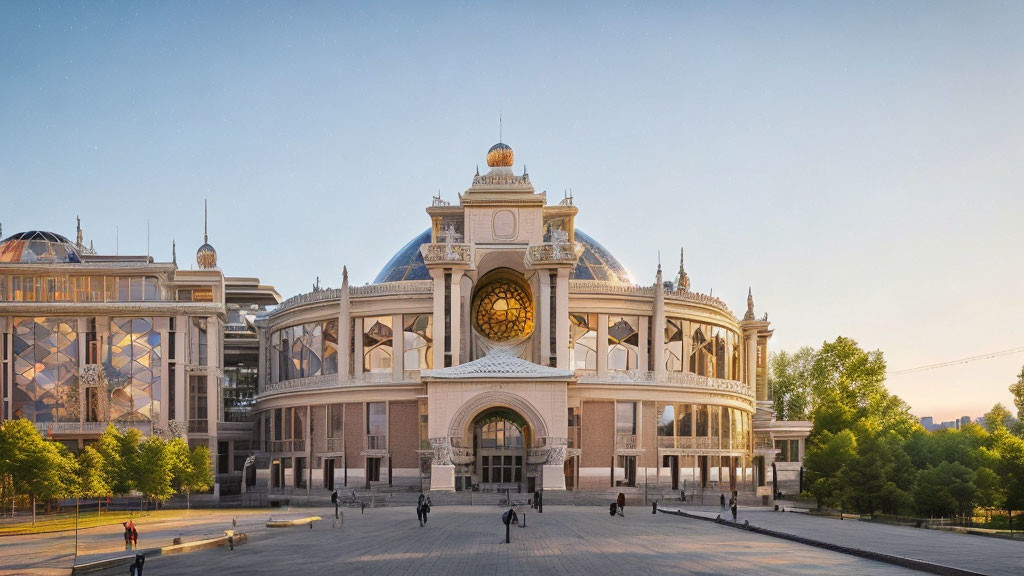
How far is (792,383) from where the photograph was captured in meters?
133

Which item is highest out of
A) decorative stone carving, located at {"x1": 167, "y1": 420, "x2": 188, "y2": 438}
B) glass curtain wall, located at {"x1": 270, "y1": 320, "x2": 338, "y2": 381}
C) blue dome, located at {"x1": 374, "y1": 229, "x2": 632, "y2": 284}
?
blue dome, located at {"x1": 374, "y1": 229, "x2": 632, "y2": 284}

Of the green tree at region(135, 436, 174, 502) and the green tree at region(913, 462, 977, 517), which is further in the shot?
the green tree at region(135, 436, 174, 502)

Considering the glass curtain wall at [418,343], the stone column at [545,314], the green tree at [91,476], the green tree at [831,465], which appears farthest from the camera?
the glass curtain wall at [418,343]

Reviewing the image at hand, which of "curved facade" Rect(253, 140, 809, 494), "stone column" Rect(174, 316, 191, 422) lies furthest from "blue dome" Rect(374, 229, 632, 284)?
"stone column" Rect(174, 316, 191, 422)

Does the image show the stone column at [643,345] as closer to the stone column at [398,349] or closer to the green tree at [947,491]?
the stone column at [398,349]

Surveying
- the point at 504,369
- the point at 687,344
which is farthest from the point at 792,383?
the point at 504,369

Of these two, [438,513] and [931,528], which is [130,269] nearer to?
[438,513]

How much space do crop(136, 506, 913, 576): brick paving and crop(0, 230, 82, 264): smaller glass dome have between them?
1958 inches

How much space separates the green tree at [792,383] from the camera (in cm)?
13012

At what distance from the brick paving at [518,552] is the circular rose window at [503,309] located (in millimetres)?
34603

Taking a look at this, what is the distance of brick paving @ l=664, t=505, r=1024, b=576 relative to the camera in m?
35.8

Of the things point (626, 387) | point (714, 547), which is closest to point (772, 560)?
point (714, 547)

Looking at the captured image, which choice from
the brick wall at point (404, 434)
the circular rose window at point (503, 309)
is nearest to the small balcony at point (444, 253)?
the circular rose window at point (503, 309)

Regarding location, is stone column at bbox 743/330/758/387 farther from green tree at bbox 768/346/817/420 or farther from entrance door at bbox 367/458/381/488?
entrance door at bbox 367/458/381/488
